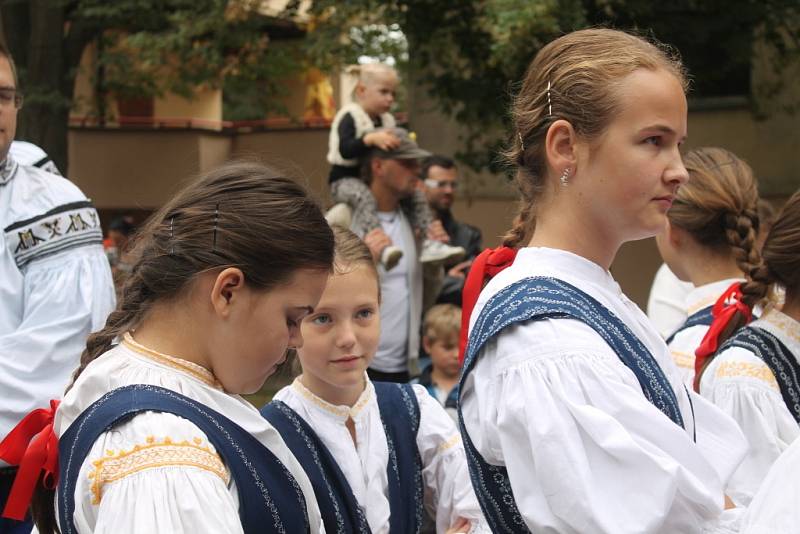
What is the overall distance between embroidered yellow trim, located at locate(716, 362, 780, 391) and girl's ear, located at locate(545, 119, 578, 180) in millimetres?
1029

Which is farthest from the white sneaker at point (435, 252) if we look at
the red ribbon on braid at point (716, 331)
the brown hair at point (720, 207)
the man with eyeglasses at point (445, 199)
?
the red ribbon on braid at point (716, 331)

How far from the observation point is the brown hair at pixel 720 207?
3311 millimetres

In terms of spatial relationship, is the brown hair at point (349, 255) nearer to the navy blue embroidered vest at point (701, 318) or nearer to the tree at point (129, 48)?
the navy blue embroidered vest at point (701, 318)

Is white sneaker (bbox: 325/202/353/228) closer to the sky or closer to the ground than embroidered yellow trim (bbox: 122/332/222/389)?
closer to the ground

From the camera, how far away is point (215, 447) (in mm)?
1826

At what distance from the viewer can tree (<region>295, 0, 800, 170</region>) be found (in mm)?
9297

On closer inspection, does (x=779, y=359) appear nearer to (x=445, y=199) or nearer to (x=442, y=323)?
(x=442, y=323)

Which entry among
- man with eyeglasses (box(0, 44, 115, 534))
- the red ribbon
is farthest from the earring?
man with eyeglasses (box(0, 44, 115, 534))

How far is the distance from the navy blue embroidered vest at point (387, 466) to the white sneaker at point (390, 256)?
2.12 meters

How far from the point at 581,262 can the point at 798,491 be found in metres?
0.58

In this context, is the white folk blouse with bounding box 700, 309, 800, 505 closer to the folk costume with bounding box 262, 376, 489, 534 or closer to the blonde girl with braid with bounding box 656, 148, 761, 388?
the blonde girl with braid with bounding box 656, 148, 761, 388

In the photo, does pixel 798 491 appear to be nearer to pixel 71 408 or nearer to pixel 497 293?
pixel 497 293

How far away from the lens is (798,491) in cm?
169

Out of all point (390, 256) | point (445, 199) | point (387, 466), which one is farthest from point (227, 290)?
point (445, 199)
